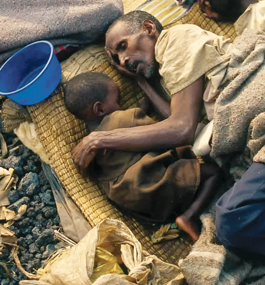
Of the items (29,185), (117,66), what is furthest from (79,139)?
(117,66)

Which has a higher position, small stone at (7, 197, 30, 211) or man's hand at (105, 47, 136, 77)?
man's hand at (105, 47, 136, 77)

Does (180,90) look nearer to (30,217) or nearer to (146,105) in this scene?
(146,105)

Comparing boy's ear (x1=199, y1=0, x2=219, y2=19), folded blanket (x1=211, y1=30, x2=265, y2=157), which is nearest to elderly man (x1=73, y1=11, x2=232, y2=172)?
folded blanket (x1=211, y1=30, x2=265, y2=157)

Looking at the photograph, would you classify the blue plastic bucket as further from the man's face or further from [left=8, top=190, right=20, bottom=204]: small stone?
[left=8, top=190, right=20, bottom=204]: small stone

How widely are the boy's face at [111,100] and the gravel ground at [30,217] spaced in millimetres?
599

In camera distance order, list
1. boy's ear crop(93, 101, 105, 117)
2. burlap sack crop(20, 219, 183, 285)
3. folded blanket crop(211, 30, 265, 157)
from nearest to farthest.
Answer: burlap sack crop(20, 219, 183, 285)
folded blanket crop(211, 30, 265, 157)
boy's ear crop(93, 101, 105, 117)

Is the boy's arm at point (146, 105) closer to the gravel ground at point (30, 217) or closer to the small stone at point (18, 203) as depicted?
the gravel ground at point (30, 217)

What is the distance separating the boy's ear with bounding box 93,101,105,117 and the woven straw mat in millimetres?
202

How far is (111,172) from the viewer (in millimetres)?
2389

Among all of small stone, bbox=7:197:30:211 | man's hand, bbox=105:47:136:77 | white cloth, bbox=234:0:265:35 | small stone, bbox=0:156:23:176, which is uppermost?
white cloth, bbox=234:0:265:35

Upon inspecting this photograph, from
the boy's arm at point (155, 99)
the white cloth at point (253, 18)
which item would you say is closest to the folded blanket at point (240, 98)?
the white cloth at point (253, 18)

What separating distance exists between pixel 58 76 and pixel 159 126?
681 millimetres

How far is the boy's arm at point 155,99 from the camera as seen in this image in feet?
8.65

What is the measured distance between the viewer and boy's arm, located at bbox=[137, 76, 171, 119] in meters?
2.64
